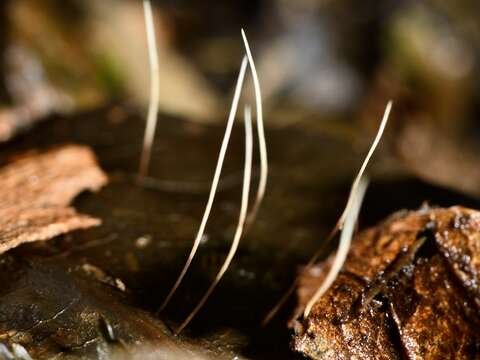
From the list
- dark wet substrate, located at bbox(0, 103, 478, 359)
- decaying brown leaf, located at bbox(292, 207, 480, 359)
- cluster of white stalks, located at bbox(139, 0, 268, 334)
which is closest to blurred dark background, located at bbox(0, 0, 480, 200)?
dark wet substrate, located at bbox(0, 103, 478, 359)

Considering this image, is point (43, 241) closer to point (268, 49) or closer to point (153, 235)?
point (153, 235)

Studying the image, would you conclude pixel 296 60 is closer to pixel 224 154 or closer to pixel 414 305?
pixel 224 154

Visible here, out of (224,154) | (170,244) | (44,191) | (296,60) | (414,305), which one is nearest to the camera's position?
(414,305)

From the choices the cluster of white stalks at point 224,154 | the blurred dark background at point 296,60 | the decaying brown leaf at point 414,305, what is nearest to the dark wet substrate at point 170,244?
the cluster of white stalks at point 224,154

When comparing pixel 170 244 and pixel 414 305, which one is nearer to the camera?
pixel 414 305

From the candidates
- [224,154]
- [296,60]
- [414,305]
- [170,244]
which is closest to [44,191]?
[170,244]

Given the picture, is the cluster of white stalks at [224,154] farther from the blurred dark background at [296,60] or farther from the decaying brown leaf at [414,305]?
the blurred dark background at [296,60]
